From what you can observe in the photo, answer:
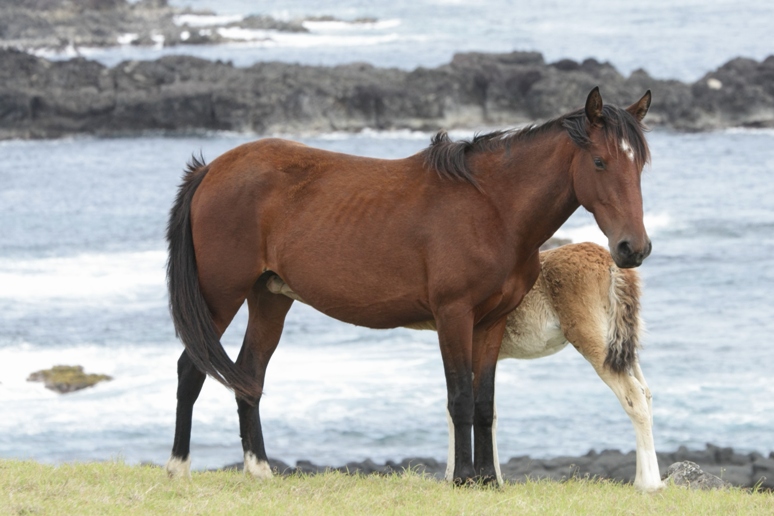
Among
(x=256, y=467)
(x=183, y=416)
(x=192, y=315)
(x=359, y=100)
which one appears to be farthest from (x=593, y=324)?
(x=359, y=100)

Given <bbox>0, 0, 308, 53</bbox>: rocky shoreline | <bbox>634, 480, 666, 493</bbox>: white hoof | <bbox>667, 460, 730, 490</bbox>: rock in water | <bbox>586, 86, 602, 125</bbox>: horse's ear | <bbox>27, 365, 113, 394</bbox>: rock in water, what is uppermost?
<bbox>0, 0, 308, 53</bbox>: rocky shoreline

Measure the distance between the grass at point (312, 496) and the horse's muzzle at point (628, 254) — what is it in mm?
1425

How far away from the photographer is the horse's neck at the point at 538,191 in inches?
257

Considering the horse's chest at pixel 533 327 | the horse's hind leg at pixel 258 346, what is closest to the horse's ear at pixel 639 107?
the horse's chest at pixel 533 327

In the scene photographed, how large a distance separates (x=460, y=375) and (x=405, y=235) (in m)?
0.91

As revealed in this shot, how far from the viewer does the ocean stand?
579 inches

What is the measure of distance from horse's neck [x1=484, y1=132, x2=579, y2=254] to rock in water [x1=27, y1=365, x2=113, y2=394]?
1121 centimetres

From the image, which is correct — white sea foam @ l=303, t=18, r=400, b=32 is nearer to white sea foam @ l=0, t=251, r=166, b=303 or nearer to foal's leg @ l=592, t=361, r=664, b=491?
white sea foam @ l=0, t=251, r=166, b=303

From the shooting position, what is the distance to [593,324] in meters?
7.59

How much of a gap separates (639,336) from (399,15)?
11511 cm

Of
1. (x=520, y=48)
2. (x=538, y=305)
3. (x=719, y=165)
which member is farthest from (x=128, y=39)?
(x=538, y=305)

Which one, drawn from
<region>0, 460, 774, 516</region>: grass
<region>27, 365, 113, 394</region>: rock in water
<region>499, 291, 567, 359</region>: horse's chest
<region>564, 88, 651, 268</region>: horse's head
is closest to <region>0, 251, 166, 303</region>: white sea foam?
<region>27, 365, 113, 394</region>: rock in water

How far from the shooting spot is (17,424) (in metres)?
14.7

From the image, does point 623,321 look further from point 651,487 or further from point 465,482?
point 465,482
